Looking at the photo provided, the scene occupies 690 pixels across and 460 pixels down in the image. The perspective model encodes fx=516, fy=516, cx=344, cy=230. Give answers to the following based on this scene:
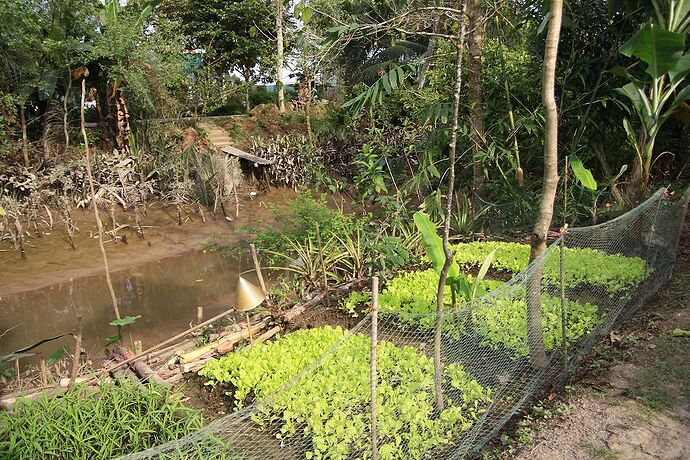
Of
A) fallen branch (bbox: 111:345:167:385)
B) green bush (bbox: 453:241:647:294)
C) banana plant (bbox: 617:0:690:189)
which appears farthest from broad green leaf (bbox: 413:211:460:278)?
banana plant (bbox: 617:0:690:189)

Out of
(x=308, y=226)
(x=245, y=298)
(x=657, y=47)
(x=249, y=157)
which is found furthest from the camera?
(x=249, y=157)

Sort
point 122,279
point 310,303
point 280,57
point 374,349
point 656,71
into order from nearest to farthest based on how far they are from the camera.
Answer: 1. point 374,349
2. point 310,303
3. point 656,71
4. point 122,279
5. point 280,57

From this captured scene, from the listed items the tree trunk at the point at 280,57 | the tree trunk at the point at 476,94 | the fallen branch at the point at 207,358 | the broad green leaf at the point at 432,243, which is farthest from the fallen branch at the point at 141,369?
the tree trunk at the point at 280,57

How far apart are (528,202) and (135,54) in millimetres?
8311

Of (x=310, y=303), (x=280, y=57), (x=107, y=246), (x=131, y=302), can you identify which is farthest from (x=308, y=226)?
(x=280, y=57)

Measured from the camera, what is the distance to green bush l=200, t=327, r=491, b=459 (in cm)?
290

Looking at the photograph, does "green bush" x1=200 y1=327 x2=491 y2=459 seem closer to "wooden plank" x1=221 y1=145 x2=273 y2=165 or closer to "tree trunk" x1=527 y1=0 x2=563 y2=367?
"tree trunk" x1=527 y1=0 x2=563 y2=367

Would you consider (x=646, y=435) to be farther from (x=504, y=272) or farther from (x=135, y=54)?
(x=135, y=54)

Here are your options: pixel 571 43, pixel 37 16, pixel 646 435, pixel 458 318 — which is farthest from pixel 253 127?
pixel 646 435

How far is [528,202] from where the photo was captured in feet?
23.8

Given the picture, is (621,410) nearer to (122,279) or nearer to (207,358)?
(207,358)

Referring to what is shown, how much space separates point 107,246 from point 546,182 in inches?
327

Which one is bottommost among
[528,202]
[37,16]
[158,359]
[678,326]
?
[158,359]

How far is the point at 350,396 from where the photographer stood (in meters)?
3.19
